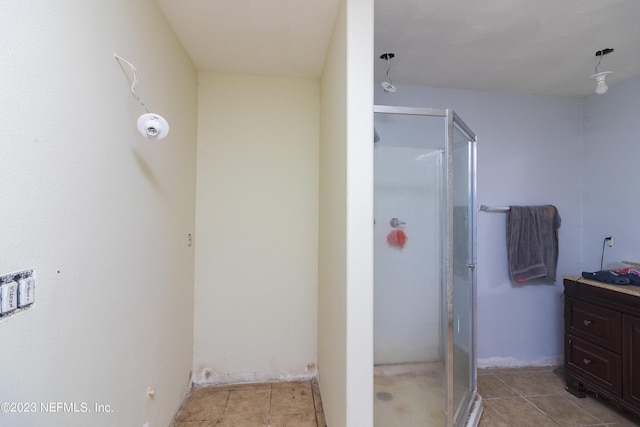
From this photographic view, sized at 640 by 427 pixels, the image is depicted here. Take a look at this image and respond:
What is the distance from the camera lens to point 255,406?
1939 mm

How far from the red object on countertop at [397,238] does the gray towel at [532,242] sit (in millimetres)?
1397

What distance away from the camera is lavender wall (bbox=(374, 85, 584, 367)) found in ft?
8.45

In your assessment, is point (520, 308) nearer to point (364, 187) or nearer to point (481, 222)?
point (481, 222)

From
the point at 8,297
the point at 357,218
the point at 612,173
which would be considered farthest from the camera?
the point at 612,173

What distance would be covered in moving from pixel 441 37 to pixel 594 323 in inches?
92.5

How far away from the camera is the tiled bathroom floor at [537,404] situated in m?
1.90

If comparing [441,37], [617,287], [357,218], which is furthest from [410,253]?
[617,287]

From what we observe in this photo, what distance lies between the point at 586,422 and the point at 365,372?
186 centimetres

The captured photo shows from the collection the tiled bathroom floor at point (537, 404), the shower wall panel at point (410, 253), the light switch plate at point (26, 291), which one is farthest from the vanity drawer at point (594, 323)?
the light switch plate at point (26, 291)

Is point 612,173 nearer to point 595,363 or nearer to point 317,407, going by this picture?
point 595,363

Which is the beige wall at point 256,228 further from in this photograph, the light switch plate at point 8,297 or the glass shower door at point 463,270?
the light switch plate at point 8,297

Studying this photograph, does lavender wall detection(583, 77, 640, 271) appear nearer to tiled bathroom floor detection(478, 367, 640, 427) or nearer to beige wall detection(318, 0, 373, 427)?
tiled bathroom floor detection(478, 367, 640, 427)

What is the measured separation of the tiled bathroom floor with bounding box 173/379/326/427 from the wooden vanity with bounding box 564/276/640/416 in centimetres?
201

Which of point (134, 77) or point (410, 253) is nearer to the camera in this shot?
point (134, 77)
